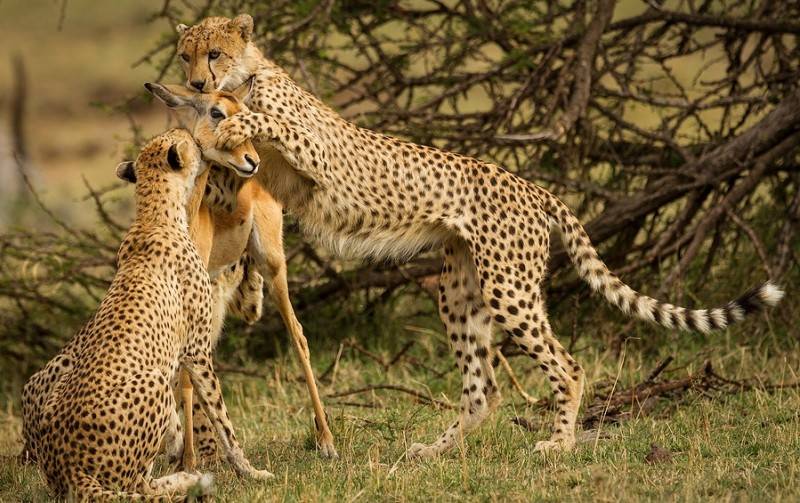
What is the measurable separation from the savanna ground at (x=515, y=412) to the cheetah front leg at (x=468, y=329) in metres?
0.12

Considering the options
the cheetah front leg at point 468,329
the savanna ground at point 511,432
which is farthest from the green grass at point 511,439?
the cheetah front leg at point 468,329

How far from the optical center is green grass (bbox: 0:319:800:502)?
13.0ft

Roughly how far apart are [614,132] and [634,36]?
0.63m

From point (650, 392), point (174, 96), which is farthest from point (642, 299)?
point (174, 96)

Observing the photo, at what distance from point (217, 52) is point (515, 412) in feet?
6.73

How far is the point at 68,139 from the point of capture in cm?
A: 2238

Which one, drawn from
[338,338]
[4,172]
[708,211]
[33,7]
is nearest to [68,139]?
[4,172]

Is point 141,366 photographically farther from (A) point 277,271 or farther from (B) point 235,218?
(A) point 277,271

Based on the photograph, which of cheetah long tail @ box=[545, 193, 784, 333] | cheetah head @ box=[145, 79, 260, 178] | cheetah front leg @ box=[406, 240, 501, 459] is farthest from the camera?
cheetah front leg @ box=[406, 240, 501, 459]

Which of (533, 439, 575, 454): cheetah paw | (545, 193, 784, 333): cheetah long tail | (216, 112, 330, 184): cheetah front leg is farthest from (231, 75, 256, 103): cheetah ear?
(533, 439, 575, 454): cheetah paw

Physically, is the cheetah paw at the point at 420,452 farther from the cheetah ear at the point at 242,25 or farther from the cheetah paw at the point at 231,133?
the cheetah ear at the point at 242,25

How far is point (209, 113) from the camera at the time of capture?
15.3ft

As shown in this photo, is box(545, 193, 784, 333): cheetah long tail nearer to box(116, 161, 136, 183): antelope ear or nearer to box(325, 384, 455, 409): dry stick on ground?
box(325, 384, 455, 409): dry stick on ground

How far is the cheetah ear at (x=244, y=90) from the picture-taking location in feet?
15.7
